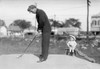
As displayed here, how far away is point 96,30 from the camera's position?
64875 mm

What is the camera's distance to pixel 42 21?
7957 mm

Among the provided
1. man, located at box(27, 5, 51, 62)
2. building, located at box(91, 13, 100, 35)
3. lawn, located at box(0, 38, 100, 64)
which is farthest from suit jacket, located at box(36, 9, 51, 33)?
building, located at box(91, 13, 100, 35)

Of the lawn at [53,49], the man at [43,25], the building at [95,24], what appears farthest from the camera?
the building at [95,24]

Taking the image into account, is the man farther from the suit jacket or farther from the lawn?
the lawn

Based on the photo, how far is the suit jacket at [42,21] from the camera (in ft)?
25.9

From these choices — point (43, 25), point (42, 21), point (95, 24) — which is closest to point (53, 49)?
point (43, 25)

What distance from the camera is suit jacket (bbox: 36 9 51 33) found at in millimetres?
7898

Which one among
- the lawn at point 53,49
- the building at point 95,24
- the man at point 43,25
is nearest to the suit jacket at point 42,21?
the man at point 43,25

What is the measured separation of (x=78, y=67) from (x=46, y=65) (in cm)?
92

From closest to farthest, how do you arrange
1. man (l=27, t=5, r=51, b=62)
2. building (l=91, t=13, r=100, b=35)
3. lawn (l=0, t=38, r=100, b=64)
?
man (l=27, t=5, r=51, b=62)
lawn (l=0, t=38, r=100, b=64)
building (l=91, t=13, r=100, b=35)

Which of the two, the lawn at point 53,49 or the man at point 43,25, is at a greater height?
the man at point 43,25

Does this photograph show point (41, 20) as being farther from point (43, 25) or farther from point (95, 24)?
point (95, 24)

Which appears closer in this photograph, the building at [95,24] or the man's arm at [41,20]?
the man's arm at [41,20]

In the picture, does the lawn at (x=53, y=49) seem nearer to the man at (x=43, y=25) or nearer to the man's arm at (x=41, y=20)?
the man at (x=43, y=25)
